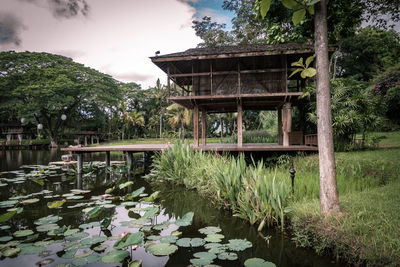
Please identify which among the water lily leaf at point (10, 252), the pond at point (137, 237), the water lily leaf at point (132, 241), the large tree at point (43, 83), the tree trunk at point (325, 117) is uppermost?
the large tree at point (43, 83)

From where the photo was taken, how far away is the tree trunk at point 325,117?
344 centimetres

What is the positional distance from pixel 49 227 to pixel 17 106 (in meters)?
31.9

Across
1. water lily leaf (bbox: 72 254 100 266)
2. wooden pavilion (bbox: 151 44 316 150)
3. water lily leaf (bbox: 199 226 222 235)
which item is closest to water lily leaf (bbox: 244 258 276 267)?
water lily leaf (bbox: 199 226 222 235)

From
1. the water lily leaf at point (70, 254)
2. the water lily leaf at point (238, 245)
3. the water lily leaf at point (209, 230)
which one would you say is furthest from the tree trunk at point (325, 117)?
the water lily leaf at point (70, 254)

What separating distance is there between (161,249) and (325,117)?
3154 millimetres

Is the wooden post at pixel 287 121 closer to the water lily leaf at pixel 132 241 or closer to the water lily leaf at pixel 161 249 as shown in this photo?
the water lily leaf at pixel 161 249

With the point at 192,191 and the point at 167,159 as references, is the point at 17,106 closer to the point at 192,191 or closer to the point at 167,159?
the point at 167,159

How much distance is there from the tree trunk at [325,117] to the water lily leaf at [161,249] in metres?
2.46

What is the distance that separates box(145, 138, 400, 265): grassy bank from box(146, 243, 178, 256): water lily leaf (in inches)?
72.1

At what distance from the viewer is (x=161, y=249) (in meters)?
3.01

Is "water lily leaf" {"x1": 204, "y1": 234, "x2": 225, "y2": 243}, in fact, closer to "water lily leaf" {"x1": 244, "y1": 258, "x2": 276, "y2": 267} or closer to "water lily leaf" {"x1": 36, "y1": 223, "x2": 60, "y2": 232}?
"water lily leaf" {"x1": 244, "y1": 258, "x2": 276, "y2": 267}

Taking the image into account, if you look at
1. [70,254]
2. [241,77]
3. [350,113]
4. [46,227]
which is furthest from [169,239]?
[241,77]

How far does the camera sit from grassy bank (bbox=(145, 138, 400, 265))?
2.78m

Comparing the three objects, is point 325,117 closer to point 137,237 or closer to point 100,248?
point 137,237
